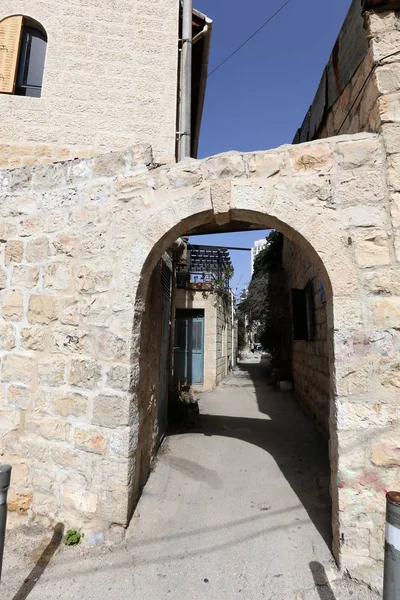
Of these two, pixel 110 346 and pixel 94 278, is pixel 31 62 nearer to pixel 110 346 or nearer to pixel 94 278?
pixel 94 278

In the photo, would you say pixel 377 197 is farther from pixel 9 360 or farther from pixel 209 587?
pixel 9 360

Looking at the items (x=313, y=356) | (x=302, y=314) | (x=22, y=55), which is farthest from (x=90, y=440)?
(x=22, y=55)

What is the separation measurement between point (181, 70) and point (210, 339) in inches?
223

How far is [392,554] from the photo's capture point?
1.23 metres

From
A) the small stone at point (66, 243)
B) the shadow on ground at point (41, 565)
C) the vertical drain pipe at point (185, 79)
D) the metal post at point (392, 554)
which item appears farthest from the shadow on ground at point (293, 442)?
the vertical drain pipe at point (185, 79)

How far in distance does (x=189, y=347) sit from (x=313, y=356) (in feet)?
12.7

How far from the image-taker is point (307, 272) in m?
5.36

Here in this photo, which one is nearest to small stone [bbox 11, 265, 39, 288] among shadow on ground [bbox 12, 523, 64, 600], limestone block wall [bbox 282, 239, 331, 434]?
shadow on ground [bbox 12, 523, 64, 600]

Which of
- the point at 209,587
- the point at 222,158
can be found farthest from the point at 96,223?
the point at 209,587

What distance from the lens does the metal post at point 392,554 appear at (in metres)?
1.21

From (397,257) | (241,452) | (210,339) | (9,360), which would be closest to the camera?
(397,257)

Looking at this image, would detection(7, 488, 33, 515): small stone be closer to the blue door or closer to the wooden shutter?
the wooden shutter

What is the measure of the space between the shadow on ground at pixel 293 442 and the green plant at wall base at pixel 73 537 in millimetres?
1671

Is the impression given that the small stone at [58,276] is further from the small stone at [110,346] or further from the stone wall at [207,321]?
the stone wall at [207,321]
